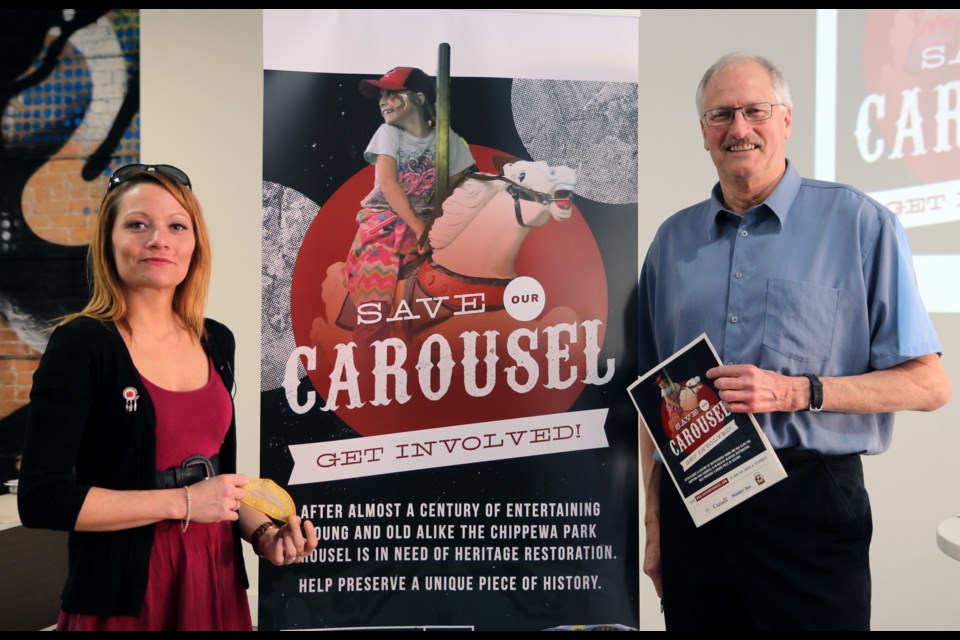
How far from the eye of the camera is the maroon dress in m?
1.58

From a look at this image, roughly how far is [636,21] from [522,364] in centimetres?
116

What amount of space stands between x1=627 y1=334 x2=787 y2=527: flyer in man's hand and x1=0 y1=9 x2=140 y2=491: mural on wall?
360 cm

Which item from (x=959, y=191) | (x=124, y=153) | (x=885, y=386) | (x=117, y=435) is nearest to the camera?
(x=117, y=435)

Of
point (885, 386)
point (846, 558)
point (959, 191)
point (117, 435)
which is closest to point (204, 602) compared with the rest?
point (117, 435)

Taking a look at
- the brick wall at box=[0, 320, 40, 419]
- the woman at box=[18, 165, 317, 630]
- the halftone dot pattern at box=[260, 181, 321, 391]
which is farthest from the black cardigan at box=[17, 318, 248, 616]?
the brick wall at box=[0, 320, 40, 419]

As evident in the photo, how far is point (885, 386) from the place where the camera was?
187 centimetres

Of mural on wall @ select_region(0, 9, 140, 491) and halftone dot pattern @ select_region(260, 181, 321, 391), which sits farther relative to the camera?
mural on wall @ select_region(0, 9, 140, 491)

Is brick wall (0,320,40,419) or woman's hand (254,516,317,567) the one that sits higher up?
brick wall (0,320,40,419)

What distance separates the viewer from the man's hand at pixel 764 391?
1844 mm

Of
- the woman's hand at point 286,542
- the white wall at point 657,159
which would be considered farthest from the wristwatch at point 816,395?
the white wall at point 657,159

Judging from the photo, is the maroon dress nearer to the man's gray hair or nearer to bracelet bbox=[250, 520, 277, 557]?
bracelet bbox=[250, 520, 277, 557]

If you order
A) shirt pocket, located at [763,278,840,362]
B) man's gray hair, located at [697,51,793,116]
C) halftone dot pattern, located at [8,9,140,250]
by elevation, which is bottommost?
shirt pocket, located at [763,278,840,362]

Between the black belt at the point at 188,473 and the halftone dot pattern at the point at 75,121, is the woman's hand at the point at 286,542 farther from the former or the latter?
the halftone dot pattern at the point at 75,121
